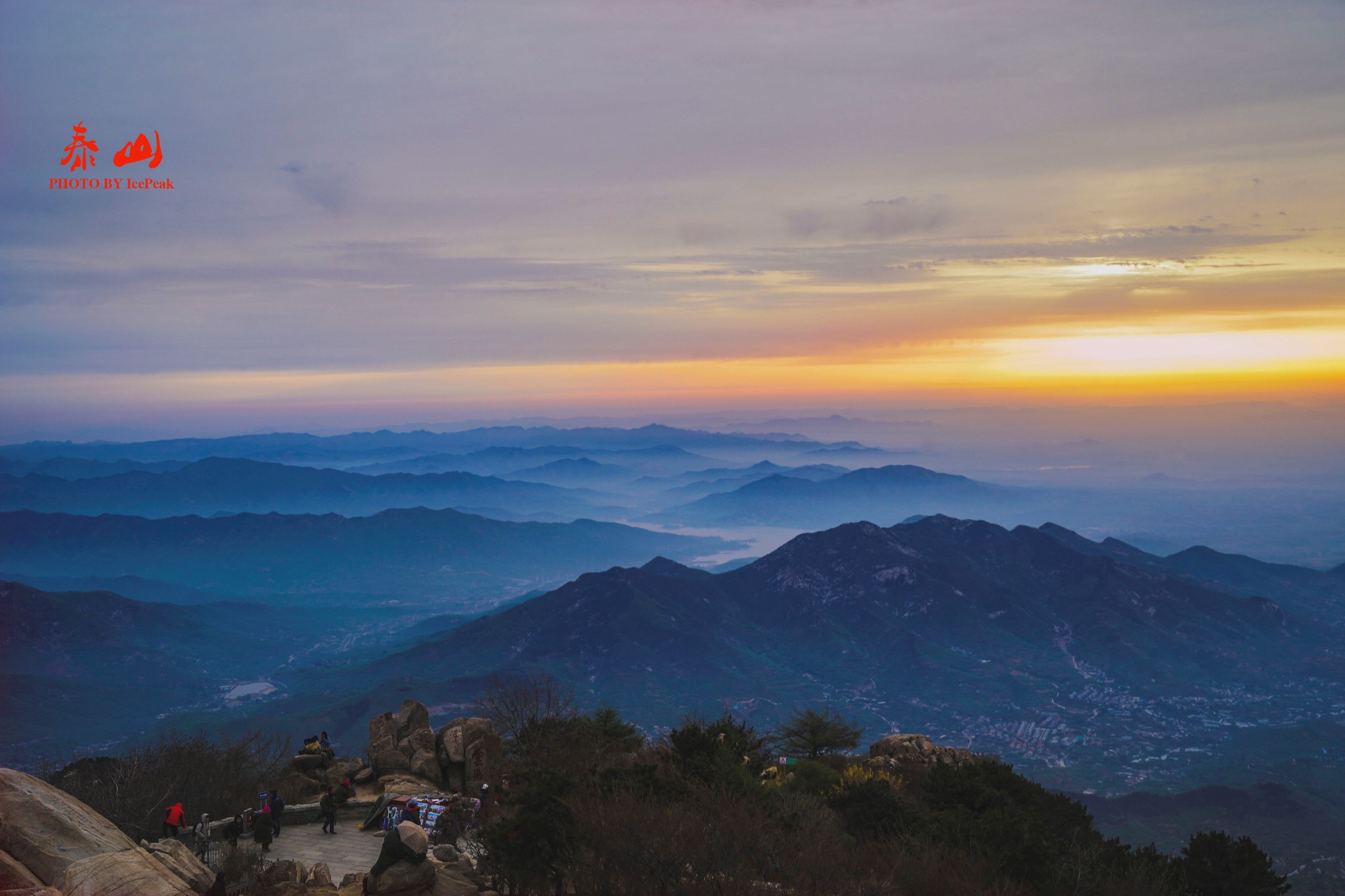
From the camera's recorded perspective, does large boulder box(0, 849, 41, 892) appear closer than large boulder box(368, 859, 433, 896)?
Yes

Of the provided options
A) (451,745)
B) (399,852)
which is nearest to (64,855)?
(399,852)

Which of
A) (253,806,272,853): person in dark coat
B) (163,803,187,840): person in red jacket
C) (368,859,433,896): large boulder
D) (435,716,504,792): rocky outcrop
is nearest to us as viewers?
(368,859,433,896): large boulder

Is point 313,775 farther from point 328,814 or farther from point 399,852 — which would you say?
point 399,852

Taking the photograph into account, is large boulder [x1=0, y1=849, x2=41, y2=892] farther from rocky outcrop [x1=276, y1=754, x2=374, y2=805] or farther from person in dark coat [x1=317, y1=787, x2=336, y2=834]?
rocky outcrop [x1=276, y1=754, x2=374, y2=805]

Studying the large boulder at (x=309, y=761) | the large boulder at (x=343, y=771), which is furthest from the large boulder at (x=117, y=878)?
the large boulder at (x=309, y=761)

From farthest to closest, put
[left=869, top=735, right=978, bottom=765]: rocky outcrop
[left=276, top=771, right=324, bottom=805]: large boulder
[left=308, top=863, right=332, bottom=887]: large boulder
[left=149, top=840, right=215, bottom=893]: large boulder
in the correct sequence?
[left=869, top=735, right=978, bottom=765]: rocky outcrop, [left=276, top=771, right=324, bottom=805]: large boulder, [left=308, top=863, right=332, bottom=887]: large boulder, [left=149, top=840, right=215, bottom=893]: large boulder

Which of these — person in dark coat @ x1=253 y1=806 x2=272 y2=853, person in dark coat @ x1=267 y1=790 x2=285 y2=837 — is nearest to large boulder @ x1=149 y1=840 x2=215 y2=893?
person in dark coat @ x1=253 y1=806 x2=272 y2=853

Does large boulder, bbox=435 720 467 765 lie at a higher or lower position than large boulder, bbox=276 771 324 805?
higher
